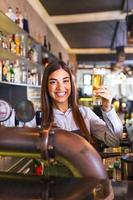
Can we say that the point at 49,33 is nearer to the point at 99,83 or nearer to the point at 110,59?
the point at 99,83

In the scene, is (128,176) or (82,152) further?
(128,176)

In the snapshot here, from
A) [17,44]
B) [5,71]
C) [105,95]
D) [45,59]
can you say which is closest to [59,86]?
[105,95]

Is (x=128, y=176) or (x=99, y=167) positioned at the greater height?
(x=99, y=167)

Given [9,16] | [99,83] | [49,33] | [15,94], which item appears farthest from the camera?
[49,33]

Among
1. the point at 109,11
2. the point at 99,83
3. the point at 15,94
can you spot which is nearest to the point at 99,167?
the point at 99,83

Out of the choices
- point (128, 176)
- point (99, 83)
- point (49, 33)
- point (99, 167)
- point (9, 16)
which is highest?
point (49, 33)

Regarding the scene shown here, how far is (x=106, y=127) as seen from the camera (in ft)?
4.88

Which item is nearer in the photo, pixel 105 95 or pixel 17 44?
pixel 105 95

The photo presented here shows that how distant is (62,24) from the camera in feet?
20.1

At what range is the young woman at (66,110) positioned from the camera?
4.95 feet

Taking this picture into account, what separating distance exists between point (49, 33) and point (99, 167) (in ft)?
18.1

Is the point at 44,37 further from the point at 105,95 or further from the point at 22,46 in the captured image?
the point at 105,95

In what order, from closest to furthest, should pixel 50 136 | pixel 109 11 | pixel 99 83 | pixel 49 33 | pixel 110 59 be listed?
pixel 50 136, pixel 99 83, pixel 109 11, pixel 49 33, pixel 110 59

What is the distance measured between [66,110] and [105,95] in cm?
31
